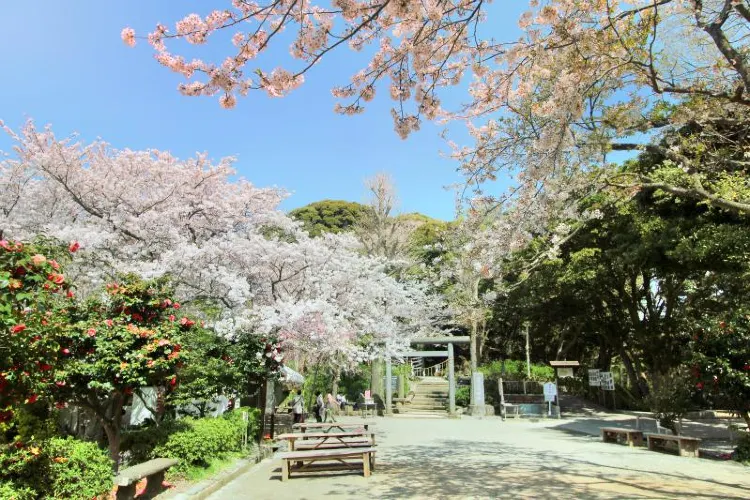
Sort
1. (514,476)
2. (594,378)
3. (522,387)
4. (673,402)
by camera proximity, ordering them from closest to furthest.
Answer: (514,476), (673,402), (594,378), (522,387)

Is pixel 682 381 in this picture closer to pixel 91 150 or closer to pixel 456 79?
pixel 456 79

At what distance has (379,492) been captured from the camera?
6652 mm

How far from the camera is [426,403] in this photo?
2362 cm

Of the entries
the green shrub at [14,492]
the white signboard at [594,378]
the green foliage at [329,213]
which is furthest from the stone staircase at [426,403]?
the green shrub at [14,492]

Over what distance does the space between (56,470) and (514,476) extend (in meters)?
6.08

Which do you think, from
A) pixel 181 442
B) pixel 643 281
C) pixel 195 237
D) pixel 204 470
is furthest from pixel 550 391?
pixel 181 442

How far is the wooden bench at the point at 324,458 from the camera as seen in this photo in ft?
25.1

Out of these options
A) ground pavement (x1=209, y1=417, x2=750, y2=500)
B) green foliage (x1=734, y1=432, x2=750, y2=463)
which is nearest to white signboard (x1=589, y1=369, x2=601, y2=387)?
ground pavement (x1=209, y1=417, x2=750, y2=500)

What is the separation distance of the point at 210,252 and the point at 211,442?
13.5 feet

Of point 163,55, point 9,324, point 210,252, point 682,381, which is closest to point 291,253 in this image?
point 210,252

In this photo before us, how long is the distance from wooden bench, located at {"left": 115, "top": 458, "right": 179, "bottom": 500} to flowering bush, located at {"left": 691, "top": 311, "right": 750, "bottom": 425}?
9180 mm

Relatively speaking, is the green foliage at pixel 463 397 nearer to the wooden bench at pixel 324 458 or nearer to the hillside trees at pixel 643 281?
the hillside trees at pixel 643 281

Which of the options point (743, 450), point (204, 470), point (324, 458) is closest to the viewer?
point (204, 470)

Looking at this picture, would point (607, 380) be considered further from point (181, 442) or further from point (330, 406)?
point (181, 442)
